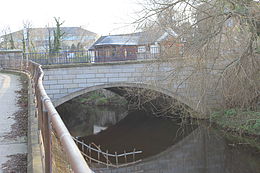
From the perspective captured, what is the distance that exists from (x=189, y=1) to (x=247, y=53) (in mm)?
2028

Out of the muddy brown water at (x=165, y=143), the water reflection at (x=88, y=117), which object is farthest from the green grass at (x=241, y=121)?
the water reflection at (x=88, y=117)

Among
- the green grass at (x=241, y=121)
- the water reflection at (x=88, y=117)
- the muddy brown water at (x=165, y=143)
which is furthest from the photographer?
the water reflection at (x=88, y=117)

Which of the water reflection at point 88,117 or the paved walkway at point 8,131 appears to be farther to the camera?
the water reflection at point 88,117

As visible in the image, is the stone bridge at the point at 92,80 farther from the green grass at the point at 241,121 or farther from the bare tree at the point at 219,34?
the bare tree at the point at 219,34

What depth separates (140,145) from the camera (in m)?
12.3

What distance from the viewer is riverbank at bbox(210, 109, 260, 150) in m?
11.4

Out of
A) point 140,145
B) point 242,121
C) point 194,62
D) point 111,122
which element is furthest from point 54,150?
point 111,122

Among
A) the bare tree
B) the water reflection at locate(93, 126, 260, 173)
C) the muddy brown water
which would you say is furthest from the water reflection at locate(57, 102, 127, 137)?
the bare tree

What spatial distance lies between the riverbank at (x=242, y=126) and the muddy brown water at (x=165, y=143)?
353mm

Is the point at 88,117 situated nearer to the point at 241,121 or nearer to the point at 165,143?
the point at 165,143

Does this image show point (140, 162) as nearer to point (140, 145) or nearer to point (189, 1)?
point (140, 145)

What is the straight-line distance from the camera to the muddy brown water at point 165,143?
9.70 meters

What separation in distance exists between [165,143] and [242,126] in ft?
9.51

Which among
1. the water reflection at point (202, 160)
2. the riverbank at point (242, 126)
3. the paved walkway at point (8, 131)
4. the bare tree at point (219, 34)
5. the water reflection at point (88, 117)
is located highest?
the bare tree at point (219, 34)
